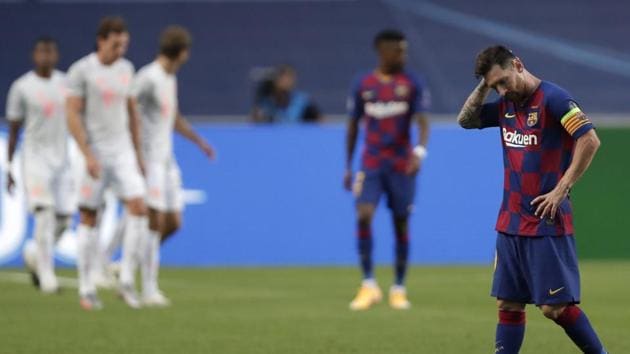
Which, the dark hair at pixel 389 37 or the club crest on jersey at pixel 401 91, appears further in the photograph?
the club crest on jersey at pixel 401 91

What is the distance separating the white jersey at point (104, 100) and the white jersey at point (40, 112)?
2297mm

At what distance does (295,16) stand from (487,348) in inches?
613

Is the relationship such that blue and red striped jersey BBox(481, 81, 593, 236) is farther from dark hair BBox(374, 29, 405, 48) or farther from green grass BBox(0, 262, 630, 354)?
dark hair BBox(374, 29, 405, 48)

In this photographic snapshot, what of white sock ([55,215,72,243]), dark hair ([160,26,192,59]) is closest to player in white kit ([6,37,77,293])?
white sock ([55,215,72,243])

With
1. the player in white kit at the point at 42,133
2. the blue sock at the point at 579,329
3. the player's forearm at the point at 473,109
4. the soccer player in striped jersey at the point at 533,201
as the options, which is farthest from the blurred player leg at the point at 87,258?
the blue sock at the point at 579,329

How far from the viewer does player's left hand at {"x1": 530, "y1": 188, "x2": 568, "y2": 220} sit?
7.39 metres

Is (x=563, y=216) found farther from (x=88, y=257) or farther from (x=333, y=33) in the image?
(x=333, y=33)

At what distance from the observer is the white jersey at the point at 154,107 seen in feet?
42.3

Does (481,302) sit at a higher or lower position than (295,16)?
lower

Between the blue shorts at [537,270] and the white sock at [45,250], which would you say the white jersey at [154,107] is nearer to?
the white sock at [45,250]

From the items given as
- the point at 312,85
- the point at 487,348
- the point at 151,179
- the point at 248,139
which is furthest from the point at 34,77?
the point at 312,85

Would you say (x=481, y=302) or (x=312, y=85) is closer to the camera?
(x=481, y=302)

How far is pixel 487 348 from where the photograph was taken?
366 inches

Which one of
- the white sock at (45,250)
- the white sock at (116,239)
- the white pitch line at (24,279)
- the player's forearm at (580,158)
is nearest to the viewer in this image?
the player's forearm at (580,158)
